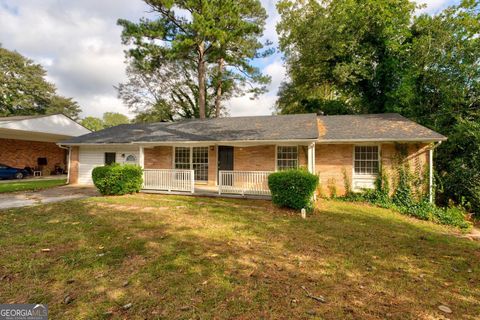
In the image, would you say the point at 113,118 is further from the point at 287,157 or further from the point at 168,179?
the point at 287,157

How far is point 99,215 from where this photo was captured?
23.4ft

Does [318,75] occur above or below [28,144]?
above

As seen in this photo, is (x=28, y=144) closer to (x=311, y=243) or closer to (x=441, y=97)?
(x=311, y=243)

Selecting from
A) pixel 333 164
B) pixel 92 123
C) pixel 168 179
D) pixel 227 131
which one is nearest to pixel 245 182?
pixel 227 131

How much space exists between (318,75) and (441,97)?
28.2 feet

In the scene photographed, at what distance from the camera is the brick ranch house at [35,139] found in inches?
707

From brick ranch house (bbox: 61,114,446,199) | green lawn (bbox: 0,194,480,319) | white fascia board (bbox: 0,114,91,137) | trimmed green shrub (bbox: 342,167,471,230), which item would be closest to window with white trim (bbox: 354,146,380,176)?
brick ranch house (bbox: 61,114,446,199)

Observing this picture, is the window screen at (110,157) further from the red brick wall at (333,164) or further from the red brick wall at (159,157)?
the red brick wall at (333,164)

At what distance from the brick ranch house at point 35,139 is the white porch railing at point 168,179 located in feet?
43.3

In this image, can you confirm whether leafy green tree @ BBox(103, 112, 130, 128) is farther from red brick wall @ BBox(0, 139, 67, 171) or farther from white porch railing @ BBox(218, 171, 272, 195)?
white porch railing @ BBox(218, 171, 272, 195)

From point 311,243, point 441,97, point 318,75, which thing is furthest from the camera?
point 318,75

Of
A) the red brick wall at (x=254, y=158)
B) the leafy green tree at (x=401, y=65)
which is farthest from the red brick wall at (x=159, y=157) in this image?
the leafy green tree at (x=401, y=65)

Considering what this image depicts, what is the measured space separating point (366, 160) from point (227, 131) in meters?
7.00

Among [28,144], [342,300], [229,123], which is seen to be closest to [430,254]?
[342,300]
